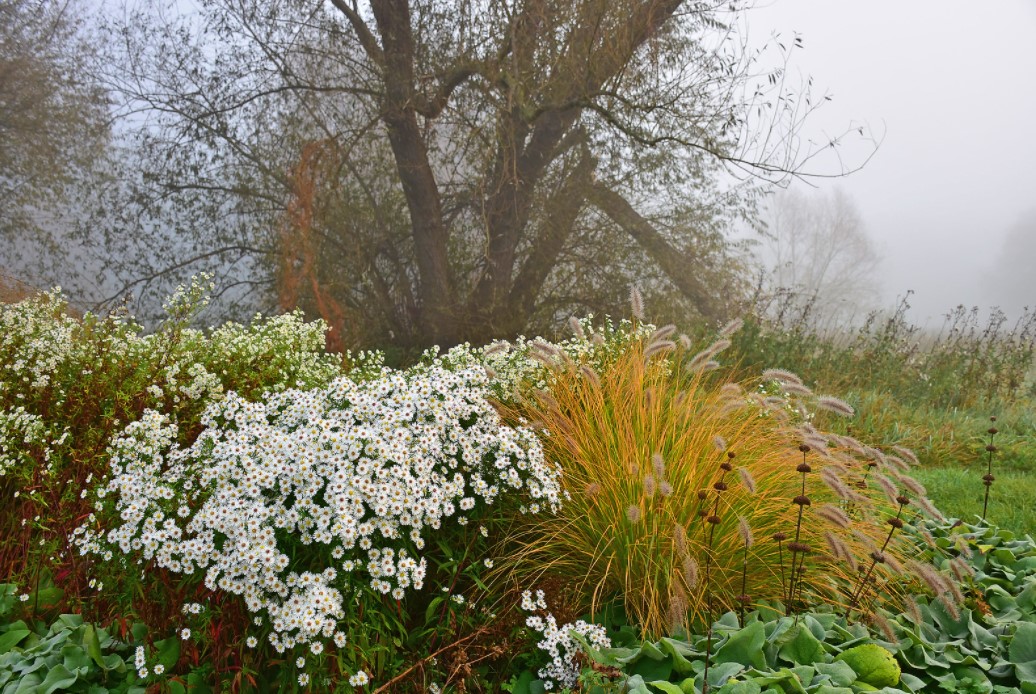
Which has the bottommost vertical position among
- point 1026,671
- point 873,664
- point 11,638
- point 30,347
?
point 1026,671

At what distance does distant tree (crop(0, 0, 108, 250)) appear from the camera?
959 cm

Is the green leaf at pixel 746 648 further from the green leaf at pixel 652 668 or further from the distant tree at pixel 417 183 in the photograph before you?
the distant tree at pixel 417 183

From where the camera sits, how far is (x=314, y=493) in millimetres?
2482

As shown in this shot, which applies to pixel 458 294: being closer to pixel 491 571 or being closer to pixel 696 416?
pixel 696 416

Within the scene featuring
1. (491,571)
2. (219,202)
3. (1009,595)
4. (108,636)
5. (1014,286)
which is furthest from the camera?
(1014,286)

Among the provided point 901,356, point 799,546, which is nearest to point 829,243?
point 901,356

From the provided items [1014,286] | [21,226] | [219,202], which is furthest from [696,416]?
[1014,286]

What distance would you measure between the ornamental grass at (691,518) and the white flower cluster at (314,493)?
0.88 ft

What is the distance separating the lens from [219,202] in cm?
894

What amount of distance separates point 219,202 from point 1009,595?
27.6ft

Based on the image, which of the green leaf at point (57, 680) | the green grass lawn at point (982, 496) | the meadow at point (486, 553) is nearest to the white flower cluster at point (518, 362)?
the meadow at point (486, 553)

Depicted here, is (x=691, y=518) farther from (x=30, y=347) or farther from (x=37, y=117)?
(x=37, y=117)

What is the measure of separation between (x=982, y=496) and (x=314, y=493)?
4556 mm

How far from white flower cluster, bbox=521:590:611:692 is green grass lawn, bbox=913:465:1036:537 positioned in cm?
308
